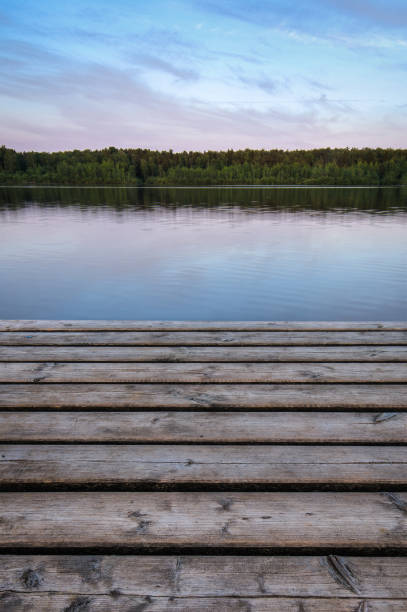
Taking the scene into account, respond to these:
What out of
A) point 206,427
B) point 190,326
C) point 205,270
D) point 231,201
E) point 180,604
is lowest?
point 205,270

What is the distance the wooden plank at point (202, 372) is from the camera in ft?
6.87

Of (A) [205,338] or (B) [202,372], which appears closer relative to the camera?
(B) [202,372]

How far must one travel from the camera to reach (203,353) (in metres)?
2.46

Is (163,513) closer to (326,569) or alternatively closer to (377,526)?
(326,569)

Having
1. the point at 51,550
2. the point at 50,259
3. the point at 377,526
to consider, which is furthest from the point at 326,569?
the point at 50,259

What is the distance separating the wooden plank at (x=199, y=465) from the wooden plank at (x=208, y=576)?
10.5 inches

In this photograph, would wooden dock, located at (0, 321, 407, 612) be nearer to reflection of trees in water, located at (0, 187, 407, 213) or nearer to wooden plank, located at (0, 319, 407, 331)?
wooden plank, located at (0, 319, 407, 331)

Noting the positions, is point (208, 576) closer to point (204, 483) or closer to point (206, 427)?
point (204, 483)

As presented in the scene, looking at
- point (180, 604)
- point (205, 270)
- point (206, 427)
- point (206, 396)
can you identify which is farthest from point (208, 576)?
point (205, 270)

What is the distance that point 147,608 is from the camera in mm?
1017

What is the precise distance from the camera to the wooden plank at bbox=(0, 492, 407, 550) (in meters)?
1.18

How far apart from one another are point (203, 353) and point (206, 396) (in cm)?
53

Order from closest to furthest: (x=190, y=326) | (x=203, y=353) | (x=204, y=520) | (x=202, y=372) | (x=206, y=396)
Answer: (x=204, y=520)
(x=206, y=396)
(x=202, y=372)
(x=203, y=353)
(x=190, y=326)

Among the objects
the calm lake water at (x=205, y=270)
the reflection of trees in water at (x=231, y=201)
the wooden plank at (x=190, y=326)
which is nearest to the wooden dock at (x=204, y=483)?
the wooden plank at (x=190, y=326)
